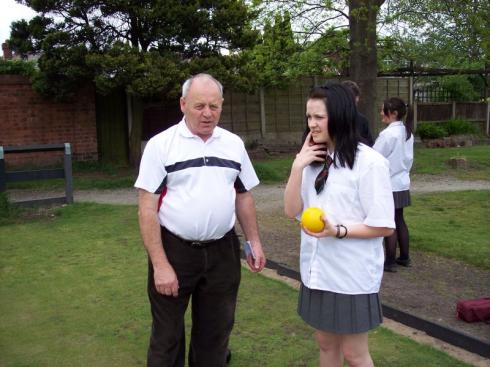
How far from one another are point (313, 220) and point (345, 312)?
0.51 meters

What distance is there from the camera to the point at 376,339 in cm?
423

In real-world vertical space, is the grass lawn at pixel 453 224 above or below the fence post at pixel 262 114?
below

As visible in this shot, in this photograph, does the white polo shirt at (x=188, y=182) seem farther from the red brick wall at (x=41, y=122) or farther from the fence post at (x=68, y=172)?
the red brick wall at (x=41, y=122)

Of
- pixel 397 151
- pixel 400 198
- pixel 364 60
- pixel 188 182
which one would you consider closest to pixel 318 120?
pixel 188 182

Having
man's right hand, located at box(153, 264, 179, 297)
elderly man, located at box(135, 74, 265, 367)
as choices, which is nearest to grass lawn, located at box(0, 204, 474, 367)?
elderly man, located at box(135, 74, 265, 367)

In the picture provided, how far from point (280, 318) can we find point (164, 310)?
5.45 ft

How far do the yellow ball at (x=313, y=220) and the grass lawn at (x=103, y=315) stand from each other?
1530 millimetres

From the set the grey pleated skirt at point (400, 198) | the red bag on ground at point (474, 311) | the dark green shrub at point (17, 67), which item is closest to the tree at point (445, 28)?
the grey pleated skirt at point (400, 198)

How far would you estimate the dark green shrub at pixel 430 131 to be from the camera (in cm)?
1986

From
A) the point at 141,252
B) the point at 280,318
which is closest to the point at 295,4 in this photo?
the point at 141,252

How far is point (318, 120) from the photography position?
113 inches

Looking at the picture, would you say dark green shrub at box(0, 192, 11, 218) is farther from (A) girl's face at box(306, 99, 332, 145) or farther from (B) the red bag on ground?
(A) girl's face at box(306, 99, 332, 145)

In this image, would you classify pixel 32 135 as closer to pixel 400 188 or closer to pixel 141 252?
pixel 141 252

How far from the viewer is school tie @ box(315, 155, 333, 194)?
2.88 m
